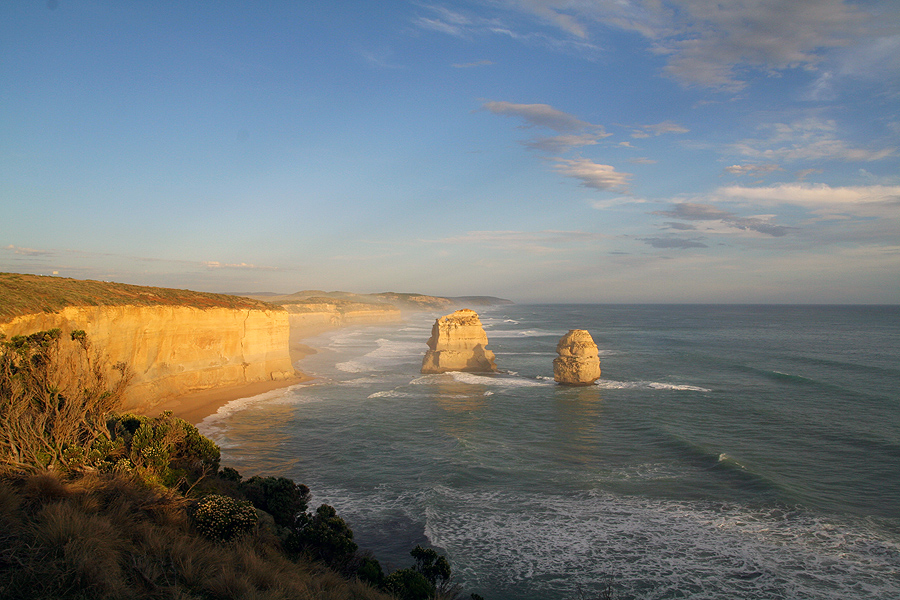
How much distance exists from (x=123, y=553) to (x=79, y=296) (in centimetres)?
Result: 2150

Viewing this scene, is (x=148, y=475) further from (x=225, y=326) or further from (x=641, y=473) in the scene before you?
(x=225, y=326)

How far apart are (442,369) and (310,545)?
1122 inches

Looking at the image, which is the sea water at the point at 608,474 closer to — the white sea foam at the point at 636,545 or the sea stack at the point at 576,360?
the white sea foam at the point at 636,545

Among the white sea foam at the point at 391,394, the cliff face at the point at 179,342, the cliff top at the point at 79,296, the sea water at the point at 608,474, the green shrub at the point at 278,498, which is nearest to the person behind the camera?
the sea water at the point at 608,474

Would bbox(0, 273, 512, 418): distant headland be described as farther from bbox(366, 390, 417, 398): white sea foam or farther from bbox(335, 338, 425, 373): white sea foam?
bbox(366, 390, 417, 398): white sea foam

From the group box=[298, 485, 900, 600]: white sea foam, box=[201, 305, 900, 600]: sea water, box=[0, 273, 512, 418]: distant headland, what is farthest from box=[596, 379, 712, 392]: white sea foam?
box=[0, 273, 512, 418]: distant headland

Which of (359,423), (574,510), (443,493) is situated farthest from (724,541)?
(359,423)

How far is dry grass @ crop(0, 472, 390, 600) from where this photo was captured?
6457 millimetres

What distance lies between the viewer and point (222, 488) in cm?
1277

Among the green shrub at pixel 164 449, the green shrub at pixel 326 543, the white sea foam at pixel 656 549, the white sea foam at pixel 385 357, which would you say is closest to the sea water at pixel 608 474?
the white sea foam at pixel 656 549

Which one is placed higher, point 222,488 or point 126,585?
point 126,585

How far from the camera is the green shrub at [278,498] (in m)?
13.0

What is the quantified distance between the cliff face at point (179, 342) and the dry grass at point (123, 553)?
43.0 feet

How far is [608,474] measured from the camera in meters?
18.2
